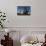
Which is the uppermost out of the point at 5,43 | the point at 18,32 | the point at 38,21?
the point at 38,21

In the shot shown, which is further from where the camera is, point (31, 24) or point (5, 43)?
point (31, 24)

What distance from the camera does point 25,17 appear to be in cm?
392

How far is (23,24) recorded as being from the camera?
392 centimetres

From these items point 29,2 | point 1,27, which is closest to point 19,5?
point 29,2

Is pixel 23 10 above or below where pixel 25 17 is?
above

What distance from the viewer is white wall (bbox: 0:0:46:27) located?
3.90 m

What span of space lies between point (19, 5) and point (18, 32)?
0.76 m

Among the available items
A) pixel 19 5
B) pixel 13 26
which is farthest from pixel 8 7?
pixel 13 26

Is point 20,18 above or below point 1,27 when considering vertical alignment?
above

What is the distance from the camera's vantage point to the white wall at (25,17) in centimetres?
390

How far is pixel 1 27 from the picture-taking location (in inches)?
150

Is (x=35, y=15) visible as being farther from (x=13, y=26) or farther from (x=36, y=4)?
(x=13, y=26)

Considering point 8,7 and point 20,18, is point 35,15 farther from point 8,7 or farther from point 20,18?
point 8,7

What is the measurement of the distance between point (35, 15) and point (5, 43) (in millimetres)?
1131
